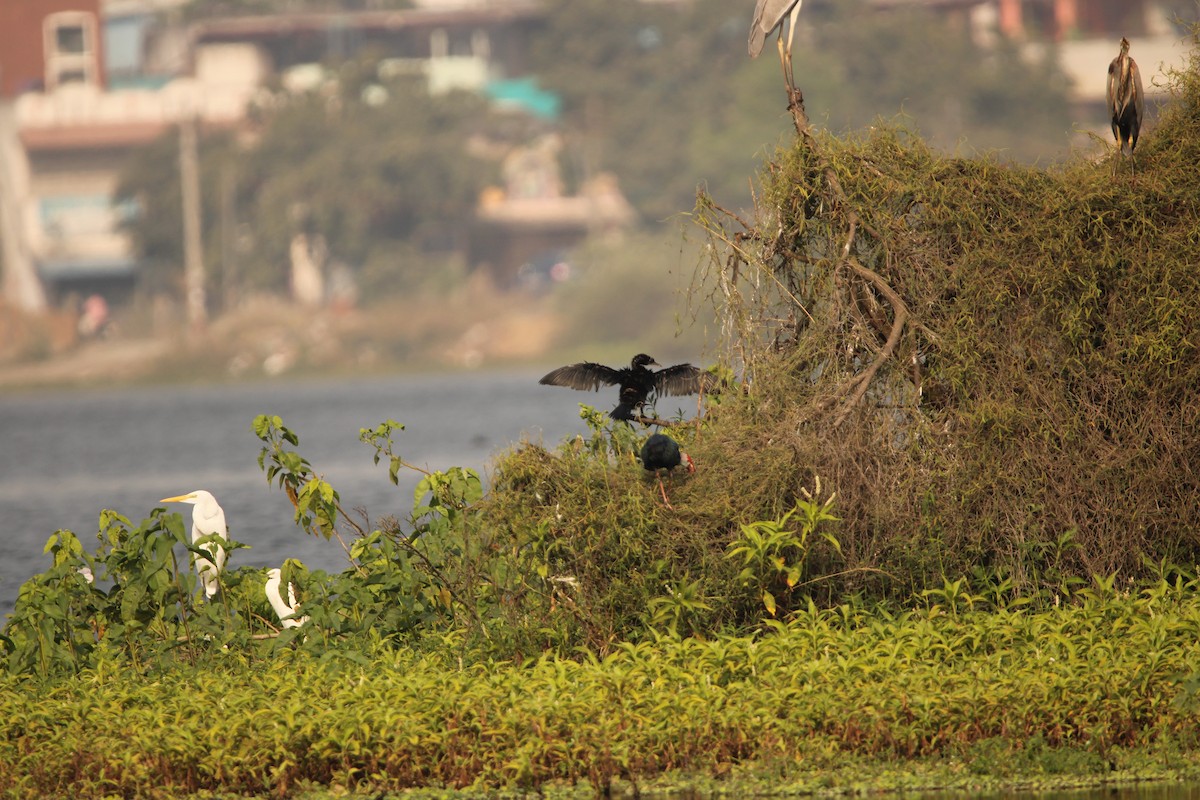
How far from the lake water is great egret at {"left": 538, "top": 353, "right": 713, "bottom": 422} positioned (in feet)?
0.96

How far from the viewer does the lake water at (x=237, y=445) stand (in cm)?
2100

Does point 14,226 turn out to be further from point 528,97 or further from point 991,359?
point 991,359

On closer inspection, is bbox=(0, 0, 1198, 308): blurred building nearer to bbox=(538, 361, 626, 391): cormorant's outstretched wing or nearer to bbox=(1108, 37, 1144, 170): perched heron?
bbox=(1108, 37, 1144, 170): perched heron

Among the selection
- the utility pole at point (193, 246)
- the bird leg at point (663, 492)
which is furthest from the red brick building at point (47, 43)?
the bird leg at point (663, 492)

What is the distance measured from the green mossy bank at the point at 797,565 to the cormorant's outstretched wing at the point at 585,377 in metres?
0.30

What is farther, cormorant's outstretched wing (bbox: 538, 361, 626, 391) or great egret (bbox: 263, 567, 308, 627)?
great egret (bbox: 263, 567, 308, 627)

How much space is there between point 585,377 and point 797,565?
1.58m

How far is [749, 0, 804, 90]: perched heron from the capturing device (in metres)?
8.56

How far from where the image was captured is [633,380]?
8586 millimetres

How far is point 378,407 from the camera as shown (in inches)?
2021

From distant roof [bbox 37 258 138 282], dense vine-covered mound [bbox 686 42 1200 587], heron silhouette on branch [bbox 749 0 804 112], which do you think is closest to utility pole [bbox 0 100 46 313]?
distant roof [bbox 37 258 138 282]

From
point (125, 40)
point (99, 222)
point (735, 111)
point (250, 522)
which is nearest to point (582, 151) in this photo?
point (735, 111)

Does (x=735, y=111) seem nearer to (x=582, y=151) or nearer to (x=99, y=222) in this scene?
(x=582, y=151)

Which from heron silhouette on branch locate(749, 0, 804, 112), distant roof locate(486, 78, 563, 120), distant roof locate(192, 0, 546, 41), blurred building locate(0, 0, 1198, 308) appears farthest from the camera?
distant roof locate(192, 0, 546, 41)
